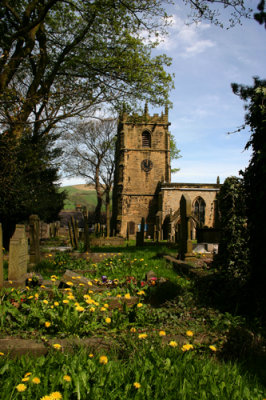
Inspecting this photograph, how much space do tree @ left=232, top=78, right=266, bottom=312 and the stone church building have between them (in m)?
29.1

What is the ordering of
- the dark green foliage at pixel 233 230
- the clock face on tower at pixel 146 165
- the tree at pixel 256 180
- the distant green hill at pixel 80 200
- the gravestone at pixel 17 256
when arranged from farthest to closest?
the distant green hill at pixel 80 200
the clock face on tower at pixel 146 165
the dark green foliage at pixel 233 230
the gravestone at pixel 17 256
the tree at pixel 256 180

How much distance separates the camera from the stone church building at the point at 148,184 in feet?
112

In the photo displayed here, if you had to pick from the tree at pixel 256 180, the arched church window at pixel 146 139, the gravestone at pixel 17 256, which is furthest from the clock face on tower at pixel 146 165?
the tree at pixel 256 180

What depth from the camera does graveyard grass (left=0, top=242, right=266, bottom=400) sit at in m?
2.05

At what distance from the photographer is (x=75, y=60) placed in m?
11.2

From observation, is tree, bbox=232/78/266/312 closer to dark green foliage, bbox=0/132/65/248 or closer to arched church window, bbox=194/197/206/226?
dark green foliage, bbox=0/132/65/248

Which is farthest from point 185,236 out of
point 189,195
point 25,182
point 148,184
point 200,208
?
point 148,184

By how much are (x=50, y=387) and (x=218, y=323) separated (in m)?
2.17

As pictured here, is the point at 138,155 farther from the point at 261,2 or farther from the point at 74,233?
the point at 261,2

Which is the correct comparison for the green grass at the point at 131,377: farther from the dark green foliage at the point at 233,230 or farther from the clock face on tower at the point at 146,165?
the clock face on tower at the point at 146,165

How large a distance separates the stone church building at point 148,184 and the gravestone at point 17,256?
27.9 meters

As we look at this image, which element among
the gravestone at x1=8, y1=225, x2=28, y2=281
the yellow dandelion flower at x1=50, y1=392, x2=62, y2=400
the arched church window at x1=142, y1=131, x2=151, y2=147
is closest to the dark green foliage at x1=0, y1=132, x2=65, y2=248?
the gravestone at x1=8, y1=225, x2=28, y2=281

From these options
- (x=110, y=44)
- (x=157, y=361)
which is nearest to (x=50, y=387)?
(x=157, y=361)

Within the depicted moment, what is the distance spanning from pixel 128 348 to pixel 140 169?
35.1 meters
